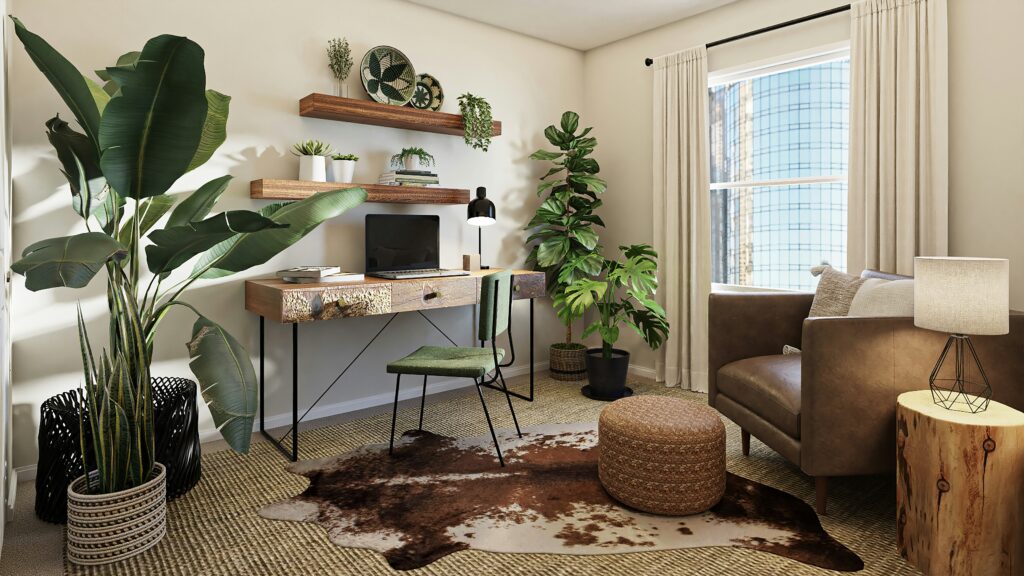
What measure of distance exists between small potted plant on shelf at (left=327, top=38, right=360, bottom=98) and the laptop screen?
77 centimetres

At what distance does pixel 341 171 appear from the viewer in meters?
3.24

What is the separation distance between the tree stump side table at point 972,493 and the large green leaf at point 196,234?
6.48ft

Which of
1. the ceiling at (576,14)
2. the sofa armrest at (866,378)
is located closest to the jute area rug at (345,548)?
the sofa armrest at (866,378)

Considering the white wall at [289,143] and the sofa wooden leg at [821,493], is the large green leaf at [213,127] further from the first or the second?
the sofa wooden leg at [821,493]

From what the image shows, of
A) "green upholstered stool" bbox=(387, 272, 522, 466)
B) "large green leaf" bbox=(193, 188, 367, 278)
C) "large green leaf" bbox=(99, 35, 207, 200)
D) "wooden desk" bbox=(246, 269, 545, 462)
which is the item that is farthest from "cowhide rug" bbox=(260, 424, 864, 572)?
"large green leaf" bbox=(99, 35, 207, 200)

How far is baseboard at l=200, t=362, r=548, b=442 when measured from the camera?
3.19m

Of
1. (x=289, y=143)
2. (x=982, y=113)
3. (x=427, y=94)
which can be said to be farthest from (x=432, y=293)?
(x=982, y=113)

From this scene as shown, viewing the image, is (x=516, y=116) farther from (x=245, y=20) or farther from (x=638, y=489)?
(x=638, y=489)

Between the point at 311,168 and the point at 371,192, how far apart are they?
34 centimetres

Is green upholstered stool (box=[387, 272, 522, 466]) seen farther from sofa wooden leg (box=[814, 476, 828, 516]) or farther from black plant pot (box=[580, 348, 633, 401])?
sofa wooden leg (box=[814, 476, 828, 516])

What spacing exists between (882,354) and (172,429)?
2569 millimetres

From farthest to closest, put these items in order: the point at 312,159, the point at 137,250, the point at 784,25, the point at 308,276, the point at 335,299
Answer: the point at 784,25, the point at 312,159, the point at 308,276, the point at 335,299, the point at 137,250

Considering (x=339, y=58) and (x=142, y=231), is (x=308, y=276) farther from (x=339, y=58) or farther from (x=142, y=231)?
(x=339, y=58)

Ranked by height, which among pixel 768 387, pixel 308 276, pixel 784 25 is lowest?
pixel 768 387
